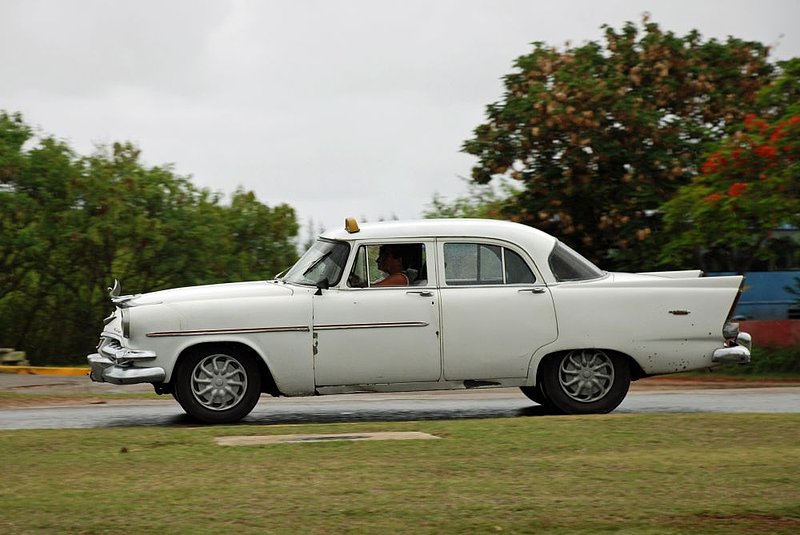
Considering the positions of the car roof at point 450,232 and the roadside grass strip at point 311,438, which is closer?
the roadside grass strip at point 311,438

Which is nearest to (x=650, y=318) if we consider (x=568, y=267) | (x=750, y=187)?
(x=568, y=267)

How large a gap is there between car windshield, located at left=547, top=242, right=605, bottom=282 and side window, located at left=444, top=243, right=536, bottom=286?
256 mm

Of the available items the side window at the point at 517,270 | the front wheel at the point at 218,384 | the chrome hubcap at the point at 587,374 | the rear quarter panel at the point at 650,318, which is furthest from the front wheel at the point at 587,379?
the front wheel at the point at 218,384

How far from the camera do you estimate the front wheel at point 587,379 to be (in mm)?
11817

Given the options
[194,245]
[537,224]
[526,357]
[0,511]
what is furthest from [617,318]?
[537,224]

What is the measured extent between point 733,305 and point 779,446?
9.68 ft

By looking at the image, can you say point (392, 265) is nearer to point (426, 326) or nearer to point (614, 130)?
point (426, 326)

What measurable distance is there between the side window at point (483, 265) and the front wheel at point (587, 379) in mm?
825

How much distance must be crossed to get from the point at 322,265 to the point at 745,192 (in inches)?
435

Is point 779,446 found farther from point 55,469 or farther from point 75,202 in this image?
point 75,202

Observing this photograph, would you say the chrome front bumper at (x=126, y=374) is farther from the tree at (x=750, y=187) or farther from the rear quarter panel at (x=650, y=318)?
the tree at (x=750, y=187)

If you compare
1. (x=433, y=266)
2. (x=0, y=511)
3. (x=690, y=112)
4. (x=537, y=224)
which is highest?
(x=690, y=112)

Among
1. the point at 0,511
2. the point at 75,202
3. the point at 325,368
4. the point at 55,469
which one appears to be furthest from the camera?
the point at 75,202

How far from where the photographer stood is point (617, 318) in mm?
11781
